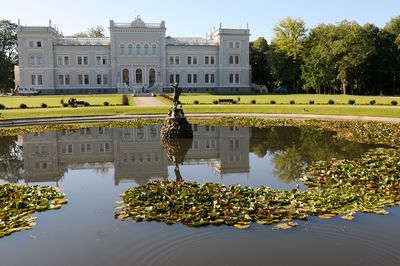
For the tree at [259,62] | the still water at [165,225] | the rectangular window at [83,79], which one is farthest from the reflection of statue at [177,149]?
the tree at [259,62]

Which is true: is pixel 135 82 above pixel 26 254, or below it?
above

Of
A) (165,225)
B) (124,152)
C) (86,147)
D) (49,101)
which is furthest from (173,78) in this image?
(165,225)

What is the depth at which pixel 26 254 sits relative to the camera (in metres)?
7.14

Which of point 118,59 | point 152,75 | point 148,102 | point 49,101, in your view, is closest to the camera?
point 148,102

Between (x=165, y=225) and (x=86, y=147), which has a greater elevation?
(x=86, y=147)

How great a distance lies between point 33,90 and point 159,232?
66.9m

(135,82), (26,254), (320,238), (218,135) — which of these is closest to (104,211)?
(26,254)

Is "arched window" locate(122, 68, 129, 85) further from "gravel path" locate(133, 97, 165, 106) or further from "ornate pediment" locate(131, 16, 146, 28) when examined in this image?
"gravel path" locate(133, 97, 165, 106)

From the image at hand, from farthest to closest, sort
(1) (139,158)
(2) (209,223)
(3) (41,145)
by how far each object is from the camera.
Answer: (3) (41,145) < (1) (139,158) < (2) (209,223)

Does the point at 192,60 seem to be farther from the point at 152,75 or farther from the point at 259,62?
the point at 259,62

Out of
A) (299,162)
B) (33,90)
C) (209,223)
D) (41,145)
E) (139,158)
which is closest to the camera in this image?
(209,223)

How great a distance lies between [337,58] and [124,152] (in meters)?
55.5

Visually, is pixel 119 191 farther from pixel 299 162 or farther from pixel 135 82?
pixel 135 82

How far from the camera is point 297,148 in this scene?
56.7 ft
